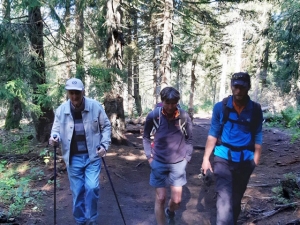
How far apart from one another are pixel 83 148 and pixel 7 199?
8.06ft

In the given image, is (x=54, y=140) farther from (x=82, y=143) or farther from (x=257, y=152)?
(x=257, y=152)

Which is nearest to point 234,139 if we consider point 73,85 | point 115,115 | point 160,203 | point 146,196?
point 160,203

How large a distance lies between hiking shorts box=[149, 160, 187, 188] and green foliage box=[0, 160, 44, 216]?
105 inches

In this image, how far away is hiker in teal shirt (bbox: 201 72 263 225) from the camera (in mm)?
3545

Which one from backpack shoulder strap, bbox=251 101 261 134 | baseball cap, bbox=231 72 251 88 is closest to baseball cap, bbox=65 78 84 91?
baseball cap, bbox=231 72 251 88

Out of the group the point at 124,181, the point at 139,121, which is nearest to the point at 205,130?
the point at 139,121

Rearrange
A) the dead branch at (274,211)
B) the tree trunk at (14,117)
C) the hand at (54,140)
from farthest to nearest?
the tree trunk at (14,117)
the dead branch at (274,211)
the hand at (54,140)

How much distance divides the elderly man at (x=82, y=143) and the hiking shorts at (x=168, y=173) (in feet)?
2.63

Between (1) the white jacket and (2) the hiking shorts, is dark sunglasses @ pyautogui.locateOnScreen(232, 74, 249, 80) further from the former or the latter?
(1) the white jacket

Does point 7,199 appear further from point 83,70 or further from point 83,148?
point 83,70

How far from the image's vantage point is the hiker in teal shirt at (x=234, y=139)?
3.54 meters

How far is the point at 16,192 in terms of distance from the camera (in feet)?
18.5

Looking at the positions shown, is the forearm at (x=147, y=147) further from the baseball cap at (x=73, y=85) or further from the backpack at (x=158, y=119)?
the baseball cap at (x=73, y=85)

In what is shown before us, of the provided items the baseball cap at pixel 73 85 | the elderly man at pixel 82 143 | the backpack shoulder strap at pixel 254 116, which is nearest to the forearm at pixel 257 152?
the backpack shoulder strap at pixel 254 116
